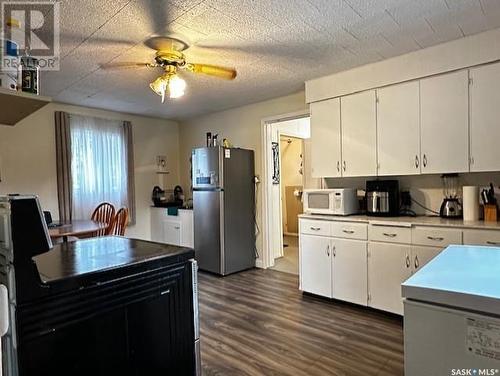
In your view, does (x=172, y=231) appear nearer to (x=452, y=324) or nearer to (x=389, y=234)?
(x=389, y=234)

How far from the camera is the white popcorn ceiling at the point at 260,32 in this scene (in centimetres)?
211

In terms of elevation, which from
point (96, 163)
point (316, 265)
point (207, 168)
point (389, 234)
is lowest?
point (316, 265)

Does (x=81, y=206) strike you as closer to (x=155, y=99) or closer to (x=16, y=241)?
(x=155, y=99)

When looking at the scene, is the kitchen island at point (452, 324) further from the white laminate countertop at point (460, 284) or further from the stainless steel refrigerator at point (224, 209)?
the stainless steel refrigerator at point (224, 209)

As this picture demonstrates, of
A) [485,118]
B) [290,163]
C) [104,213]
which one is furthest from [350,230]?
[290,163]

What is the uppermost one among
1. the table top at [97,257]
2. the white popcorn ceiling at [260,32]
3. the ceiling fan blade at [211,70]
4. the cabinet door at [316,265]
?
the white popcorn ceiling at [260,32]

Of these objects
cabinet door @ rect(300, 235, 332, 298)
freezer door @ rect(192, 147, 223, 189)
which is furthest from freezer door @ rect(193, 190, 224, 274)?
cabinet door @ rect(300, 235, 332, 298)

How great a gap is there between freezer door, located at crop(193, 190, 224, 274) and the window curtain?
1698 millimetres

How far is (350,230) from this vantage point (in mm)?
3088

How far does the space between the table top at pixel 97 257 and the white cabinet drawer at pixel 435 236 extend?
2.00m

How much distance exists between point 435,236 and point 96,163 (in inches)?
171

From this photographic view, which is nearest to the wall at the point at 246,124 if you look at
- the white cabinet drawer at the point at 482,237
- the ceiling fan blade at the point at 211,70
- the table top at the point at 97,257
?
the ceiling fan blade at the point at 211,70

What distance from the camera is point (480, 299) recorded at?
36.7 inches

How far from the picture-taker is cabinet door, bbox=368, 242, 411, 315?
275 cm
